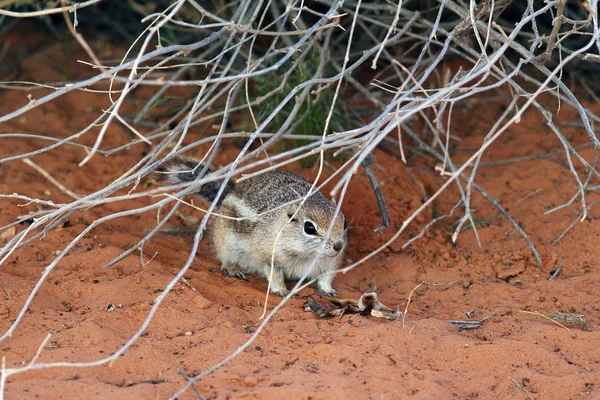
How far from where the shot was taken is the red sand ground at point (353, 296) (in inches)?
145

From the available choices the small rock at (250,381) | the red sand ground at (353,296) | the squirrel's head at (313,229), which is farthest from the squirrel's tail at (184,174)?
the small rock at (250,381)

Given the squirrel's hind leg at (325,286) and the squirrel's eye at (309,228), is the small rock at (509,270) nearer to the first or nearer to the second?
the squirrel's hind leg at (325,286)

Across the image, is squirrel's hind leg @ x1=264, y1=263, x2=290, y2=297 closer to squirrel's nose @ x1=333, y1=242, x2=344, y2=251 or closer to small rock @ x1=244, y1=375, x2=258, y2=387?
squirrel's nose @ x1=333, y1=242, x2=344, y2=251

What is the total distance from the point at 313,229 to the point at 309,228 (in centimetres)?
3

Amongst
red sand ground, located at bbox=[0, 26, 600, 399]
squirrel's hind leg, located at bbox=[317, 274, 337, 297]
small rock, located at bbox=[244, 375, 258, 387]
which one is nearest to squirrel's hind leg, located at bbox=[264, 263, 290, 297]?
red sand ground, located at bbox=[0, 26, 600, 399]

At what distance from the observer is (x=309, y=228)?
204 inches

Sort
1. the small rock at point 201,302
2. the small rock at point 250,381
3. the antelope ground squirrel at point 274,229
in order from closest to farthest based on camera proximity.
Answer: the small rock at point 250,381, the small rock at point 201,302, the antelope ground squirrel at point 274,229

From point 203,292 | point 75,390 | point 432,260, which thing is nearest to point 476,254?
point 432,260

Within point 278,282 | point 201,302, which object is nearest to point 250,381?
point 201,302

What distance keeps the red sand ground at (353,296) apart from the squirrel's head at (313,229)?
32 cm

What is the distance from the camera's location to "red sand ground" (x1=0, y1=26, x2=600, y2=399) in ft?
12.0

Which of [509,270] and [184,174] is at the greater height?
[184,174]

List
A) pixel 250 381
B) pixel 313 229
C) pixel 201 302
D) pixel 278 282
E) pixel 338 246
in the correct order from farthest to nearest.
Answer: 1. pixel 278 282
2. pixel 313 229
3. pixel 338 246
4. pixel 201 302
5. pixel 250 381

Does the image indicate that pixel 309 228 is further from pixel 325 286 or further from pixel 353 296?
pixel 353 296
